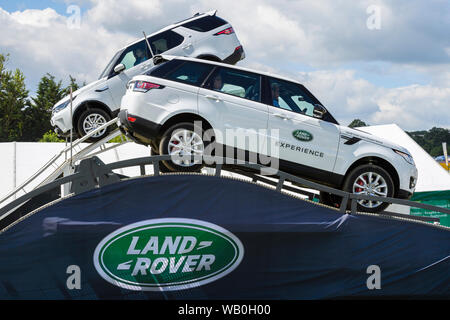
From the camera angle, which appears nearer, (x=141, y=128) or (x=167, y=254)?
(x=167, y=254)

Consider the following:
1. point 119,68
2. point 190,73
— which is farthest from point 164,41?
point 190,73

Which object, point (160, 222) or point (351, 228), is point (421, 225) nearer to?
point (351, 228)

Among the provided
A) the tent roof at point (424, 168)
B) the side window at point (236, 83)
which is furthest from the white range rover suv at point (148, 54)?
the tent roof at point (424, 168)

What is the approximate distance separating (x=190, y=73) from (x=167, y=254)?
8.58ft

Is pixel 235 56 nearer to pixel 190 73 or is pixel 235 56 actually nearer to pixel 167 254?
pixel 190 73

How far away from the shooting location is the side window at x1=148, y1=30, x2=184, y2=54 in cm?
819

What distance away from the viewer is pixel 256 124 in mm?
5383

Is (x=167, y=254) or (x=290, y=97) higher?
(x=290, y=97)

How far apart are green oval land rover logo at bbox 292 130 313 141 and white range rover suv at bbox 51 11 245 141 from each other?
3.11 metres

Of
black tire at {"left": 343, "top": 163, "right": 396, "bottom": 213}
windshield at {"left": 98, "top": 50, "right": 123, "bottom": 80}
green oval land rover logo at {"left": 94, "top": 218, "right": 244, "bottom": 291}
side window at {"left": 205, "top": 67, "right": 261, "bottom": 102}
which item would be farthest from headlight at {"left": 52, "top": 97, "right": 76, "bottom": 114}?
green oval land rover logo at {"left": 94, "top": 218, "right": 244, "bottom": 291}

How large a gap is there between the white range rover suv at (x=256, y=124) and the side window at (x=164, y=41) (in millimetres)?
2417

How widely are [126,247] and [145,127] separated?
205cm

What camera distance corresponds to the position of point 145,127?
542 cm

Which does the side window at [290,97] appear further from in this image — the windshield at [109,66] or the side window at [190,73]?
the windshield at [109,66]
